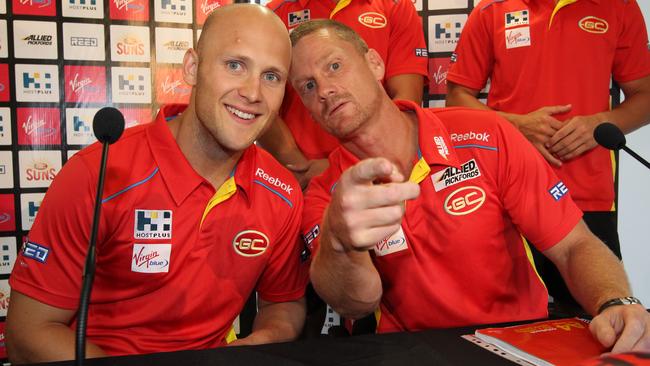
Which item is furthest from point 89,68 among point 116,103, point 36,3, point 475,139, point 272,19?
point 475,139

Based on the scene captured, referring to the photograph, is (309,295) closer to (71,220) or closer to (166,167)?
(166,167)

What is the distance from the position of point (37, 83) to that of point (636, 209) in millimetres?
3247

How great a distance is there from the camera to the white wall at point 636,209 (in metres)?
3.07

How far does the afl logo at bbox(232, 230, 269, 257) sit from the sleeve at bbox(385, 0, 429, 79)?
127cm

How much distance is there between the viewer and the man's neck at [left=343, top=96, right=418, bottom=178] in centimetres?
177

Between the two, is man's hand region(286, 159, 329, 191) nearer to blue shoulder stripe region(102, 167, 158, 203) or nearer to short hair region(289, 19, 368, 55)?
short hair region(289, 19, 368, 55)

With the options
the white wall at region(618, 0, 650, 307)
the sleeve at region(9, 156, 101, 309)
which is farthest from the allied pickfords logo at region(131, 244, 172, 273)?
the white wall at region(618, 0, 650, 307)

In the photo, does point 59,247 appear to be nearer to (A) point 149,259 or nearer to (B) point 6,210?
(A) point 149,259

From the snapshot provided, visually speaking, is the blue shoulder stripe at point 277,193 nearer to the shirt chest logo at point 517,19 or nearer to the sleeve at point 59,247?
the sleeve at point 59,247

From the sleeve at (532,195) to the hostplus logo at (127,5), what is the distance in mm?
2244

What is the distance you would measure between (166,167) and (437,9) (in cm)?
204

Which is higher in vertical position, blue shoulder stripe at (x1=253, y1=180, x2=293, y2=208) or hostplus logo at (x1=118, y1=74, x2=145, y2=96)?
hostplus logo at (x1=118, y1=74, x2=145, y2=96)

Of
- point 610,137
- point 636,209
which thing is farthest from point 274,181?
point 636,209

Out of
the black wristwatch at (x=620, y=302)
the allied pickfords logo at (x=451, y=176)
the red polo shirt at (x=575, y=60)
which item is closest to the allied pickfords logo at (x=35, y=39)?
the red polo shirt at (x=575, y=60)
